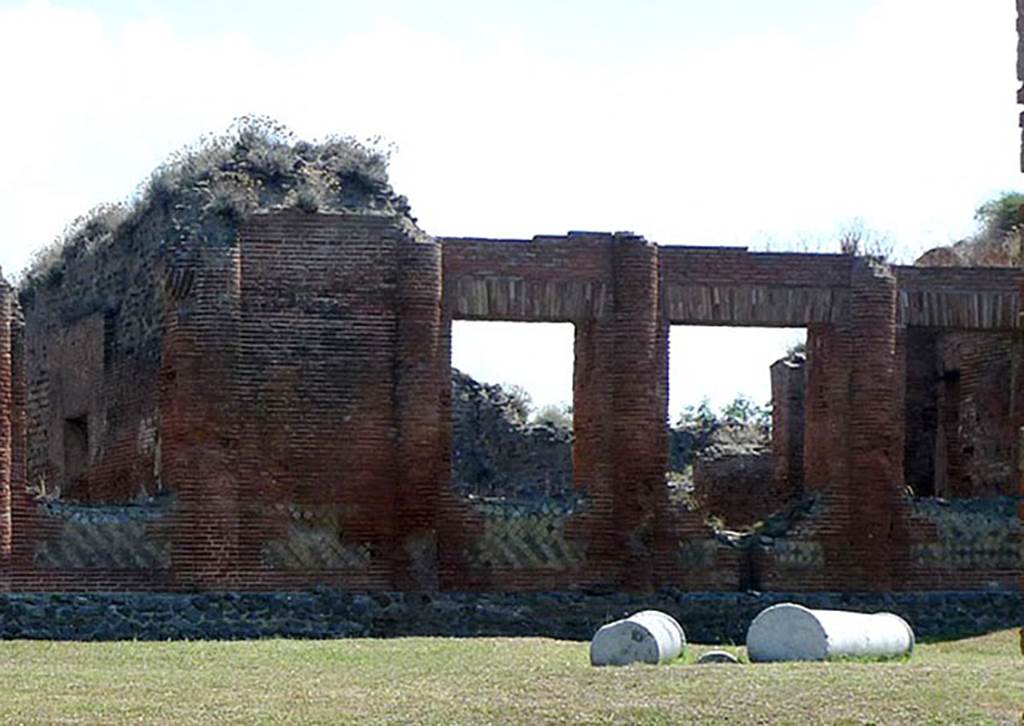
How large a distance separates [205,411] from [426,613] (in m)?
2.98

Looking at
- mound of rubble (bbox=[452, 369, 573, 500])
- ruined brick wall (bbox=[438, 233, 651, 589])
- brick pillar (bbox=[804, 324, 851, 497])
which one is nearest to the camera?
ruined brick wall (bbox=[438, 233, 651, 589])

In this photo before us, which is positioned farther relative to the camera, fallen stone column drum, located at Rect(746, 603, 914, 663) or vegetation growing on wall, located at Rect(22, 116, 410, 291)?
vegetation growing on wall, located at Rect(22, 116, 410, 291)

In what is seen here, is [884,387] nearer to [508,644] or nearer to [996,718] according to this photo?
[508,644]

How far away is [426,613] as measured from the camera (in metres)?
21.8

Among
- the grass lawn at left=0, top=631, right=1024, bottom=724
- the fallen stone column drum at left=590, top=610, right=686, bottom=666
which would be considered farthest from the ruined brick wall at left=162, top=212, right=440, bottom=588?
the fallen stone column drum at left=590, top=610, right=686, bottom=666

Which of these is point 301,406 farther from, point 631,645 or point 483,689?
point 483,689

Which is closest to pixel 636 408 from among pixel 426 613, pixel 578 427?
pixel 578 427

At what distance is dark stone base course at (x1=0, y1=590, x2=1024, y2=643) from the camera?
20.5 metres

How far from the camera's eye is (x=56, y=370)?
24469 mm

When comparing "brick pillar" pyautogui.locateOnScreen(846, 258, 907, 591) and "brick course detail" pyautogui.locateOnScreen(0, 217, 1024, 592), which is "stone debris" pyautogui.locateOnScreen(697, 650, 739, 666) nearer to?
"brick course detail" pyautogui.locateOnScreen(0, 217, 1024, 592)

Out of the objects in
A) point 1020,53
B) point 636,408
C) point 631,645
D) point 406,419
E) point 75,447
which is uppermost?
point 1020,53

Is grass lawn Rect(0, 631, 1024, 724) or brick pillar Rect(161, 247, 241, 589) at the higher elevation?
brick pillar Rect(161, 247, 241, 589)

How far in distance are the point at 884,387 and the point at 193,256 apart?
7.55 meters

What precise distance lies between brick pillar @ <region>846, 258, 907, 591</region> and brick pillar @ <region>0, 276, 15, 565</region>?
8.75m
